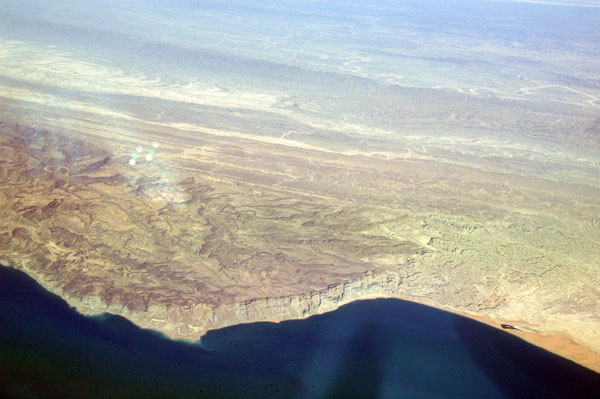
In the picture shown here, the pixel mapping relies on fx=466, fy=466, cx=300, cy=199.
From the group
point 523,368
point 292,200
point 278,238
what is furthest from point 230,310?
point 523,368

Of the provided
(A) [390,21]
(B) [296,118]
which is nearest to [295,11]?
(A) [390,21]

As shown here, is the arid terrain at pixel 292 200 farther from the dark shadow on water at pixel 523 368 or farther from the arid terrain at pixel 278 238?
→ the dark shadow on water at pixel 523 368

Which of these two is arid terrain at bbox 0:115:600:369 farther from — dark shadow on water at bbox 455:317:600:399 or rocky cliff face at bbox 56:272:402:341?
dark shadow on water at bbox 455:317:600:399

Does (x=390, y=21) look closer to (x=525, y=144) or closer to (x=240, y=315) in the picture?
(x=525, y=144)

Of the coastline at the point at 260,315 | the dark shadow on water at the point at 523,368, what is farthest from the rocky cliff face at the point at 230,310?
the dark shadow on water at the point at 523,368

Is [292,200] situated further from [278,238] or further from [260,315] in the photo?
[260,315]

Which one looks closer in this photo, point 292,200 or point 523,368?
point 523,368
